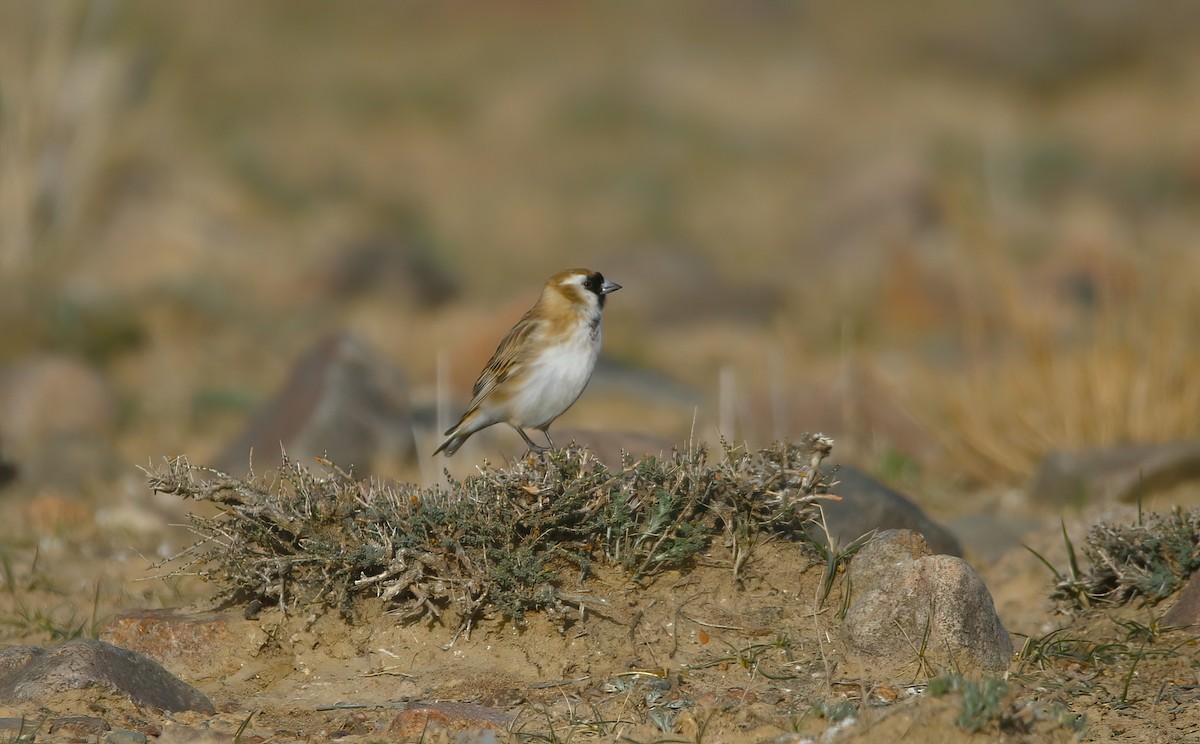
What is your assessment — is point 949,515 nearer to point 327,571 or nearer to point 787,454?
point 787,454

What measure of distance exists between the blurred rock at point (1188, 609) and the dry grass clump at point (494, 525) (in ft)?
4.45

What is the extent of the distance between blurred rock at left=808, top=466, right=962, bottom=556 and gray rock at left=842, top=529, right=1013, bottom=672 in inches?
35.3

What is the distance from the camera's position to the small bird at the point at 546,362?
255 inches

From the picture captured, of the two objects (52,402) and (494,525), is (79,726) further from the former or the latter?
(52,402)

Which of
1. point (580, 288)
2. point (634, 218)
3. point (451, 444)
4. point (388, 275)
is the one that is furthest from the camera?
point (634, 218)

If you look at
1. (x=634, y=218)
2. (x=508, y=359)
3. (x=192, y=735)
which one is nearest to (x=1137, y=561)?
(x=508, y=359)

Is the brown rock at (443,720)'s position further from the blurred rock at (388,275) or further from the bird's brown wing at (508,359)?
the blurred rock at (388,275)

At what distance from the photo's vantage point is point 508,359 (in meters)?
6.80

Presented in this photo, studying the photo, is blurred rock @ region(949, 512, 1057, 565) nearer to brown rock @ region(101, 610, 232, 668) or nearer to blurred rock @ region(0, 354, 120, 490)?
brown rock @ region(101, 610, 232, 668)

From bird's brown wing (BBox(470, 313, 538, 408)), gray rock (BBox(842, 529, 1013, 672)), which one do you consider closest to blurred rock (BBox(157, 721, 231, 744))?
gray rock (BBox(842, 529, 1013, 672))

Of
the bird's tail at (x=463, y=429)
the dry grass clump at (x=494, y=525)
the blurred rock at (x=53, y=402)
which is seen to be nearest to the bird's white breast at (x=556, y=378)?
the bird's tail at (x=463, y=429)

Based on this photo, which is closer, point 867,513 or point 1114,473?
point 867,513

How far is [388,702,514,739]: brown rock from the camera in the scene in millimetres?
4605

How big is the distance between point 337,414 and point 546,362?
3708mm
